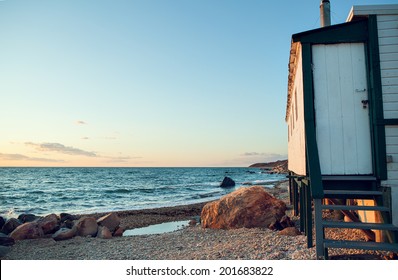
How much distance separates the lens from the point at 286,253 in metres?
6.36

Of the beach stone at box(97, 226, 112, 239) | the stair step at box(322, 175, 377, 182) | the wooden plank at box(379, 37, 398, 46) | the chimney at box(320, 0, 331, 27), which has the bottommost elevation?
the beach stone at box(97, 226, 112, 239)

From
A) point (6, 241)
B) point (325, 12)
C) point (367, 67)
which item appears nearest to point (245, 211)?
point (367, 67)

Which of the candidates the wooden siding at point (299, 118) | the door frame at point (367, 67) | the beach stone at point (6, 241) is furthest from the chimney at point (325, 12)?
the beach stone at point (6, 241)

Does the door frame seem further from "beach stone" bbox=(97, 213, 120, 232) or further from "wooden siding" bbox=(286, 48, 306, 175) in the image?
"beach stone" bbox=(97, 213, 120, 232)

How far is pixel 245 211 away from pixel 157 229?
491cm

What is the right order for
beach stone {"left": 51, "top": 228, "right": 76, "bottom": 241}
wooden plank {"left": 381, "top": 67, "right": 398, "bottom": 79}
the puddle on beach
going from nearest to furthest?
1. wooden plank {"left": 381, "top": 67, "right": 398, "bottom": 79}
2. beach stone {"left": 51, "top": 228, "right": 76, "bottom": 241}
3. the puddle on beach

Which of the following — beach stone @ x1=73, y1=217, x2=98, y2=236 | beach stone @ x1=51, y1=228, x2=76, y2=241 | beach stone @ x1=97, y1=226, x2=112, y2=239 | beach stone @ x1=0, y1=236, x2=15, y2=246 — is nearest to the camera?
beach stone @ x1=0, y1=236, x2=15, y2=246

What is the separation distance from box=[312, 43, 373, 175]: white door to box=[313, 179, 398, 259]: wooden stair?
237mm

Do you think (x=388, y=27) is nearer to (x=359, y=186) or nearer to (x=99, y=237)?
(x=359, y=186)

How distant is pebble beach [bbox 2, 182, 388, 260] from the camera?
6.33m

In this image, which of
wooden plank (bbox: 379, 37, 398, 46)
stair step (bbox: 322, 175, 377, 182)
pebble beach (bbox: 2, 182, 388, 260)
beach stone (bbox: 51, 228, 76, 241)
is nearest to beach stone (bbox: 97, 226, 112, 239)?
pebble beach (bbox: 2, 182, 388, 260)
